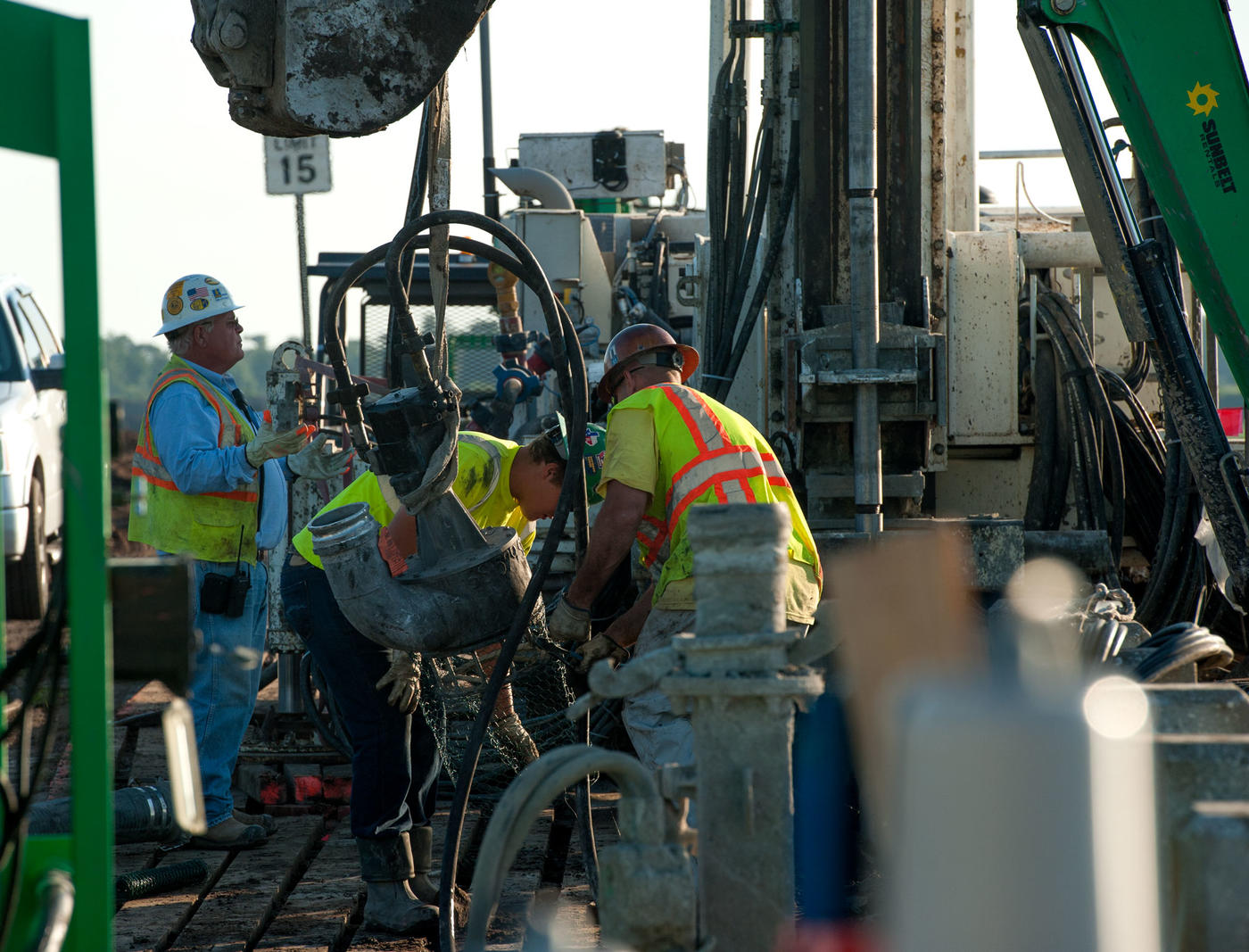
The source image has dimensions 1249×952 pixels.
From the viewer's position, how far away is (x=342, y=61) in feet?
10.6

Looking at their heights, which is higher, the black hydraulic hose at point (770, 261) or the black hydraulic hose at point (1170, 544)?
the black hydraulic hose at point (770, 261)

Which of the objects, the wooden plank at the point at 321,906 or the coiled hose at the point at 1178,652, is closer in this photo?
the coiled hose at the point at 1178,652

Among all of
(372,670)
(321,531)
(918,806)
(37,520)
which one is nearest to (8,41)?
(918,806)

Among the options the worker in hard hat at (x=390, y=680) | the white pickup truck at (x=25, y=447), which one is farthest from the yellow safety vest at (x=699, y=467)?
the white pickup truck at (x=25, y=447)

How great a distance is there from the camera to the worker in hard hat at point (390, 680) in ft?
12.8

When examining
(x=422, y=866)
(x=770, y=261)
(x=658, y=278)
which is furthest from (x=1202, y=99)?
(x=658, y=278)

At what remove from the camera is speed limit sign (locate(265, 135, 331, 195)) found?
7992 millimetres

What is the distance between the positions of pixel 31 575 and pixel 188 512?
4.56m

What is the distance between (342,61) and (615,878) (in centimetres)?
217

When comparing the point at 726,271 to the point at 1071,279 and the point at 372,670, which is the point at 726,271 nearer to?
the point at 1071,279

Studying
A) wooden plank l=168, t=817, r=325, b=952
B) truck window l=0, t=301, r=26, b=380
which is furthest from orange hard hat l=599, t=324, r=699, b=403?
truck window l=0, t=301, r=26, b=380

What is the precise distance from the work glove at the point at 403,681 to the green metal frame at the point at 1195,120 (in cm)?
273

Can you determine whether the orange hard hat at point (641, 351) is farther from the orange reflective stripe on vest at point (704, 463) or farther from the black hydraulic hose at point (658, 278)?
the black hydraulic hose at point (658, 278)

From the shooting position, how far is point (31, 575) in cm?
869
